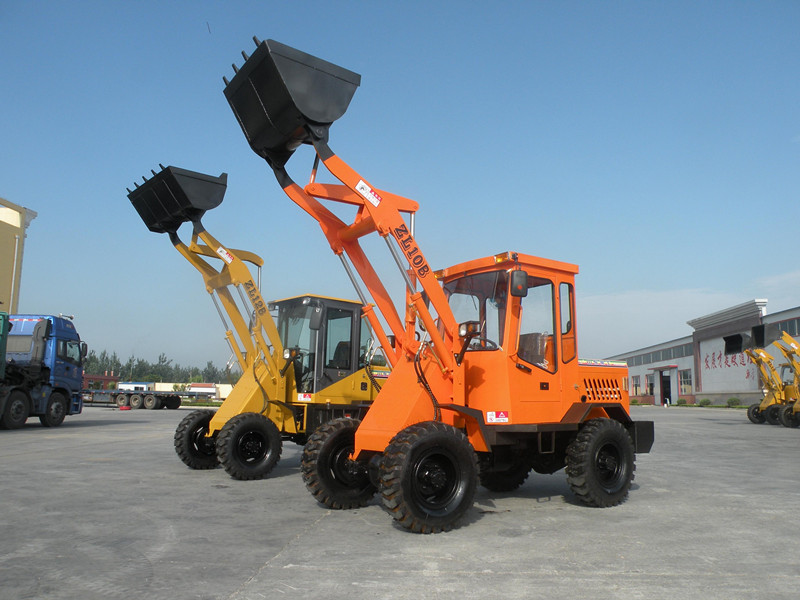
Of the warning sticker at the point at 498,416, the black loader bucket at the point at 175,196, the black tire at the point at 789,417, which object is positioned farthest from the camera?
the black tire at the point at 789,417

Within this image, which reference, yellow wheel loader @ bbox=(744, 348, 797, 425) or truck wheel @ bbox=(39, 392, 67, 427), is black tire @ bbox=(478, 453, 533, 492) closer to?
truck wheel @ bbox=(39, 392, 67, 427)

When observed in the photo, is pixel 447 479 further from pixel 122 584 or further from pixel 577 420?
pixel 122 584

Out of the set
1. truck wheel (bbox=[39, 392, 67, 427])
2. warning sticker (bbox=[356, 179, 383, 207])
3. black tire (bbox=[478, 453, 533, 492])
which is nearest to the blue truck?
truck wheel (bbox=[39, 392, 67, 427])

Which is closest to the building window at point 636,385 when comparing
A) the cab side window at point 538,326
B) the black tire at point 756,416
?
the black tire at point 756,416

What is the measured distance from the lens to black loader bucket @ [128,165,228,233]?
9367mm

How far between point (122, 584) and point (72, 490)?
4353mm

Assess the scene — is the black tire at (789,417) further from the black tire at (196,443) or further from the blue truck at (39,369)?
the blue truck at (39,369)

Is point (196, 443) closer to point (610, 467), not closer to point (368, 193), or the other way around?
point (368, 193)

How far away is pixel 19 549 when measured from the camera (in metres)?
4.86

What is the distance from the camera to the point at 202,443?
998 centimetres

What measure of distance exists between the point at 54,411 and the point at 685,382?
54323 millimetres

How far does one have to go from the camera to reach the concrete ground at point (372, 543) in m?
4.00

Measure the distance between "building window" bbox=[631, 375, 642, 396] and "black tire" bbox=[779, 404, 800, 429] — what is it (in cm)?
5122

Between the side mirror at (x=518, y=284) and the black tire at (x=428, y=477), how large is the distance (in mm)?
1469
